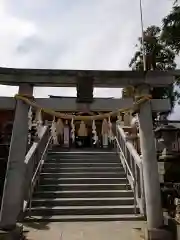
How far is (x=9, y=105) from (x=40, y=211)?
3408mm

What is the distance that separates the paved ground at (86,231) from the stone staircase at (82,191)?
496mm

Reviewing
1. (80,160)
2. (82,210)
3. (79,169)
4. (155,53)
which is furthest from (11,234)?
(155,53)

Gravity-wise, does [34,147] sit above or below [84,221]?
above

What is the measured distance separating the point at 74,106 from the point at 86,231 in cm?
287

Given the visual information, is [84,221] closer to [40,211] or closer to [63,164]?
[40,211]

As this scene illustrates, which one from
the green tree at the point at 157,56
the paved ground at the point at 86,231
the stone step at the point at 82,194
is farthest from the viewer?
the green tree at the point at 157,56

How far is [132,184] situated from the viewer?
9.88 m

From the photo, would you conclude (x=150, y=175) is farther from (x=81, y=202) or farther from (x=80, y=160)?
(x=80, y=160)

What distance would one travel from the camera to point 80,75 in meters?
6.99

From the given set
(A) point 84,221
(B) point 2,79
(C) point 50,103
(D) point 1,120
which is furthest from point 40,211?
(D) point 1,120

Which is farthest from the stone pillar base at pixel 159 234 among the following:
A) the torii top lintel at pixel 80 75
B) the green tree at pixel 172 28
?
the green tree at pixel 172 28

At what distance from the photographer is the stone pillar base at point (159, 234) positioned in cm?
611

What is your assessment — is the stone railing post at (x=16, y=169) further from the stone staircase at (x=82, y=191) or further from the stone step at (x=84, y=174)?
the stone step at (x=84, y=174)

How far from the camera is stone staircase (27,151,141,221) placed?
8633 mm
